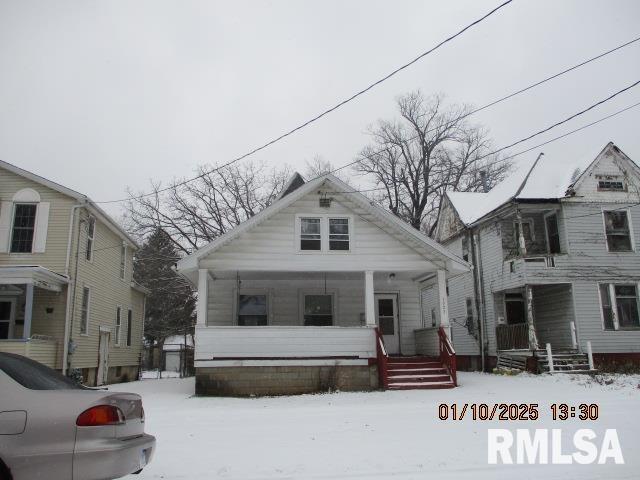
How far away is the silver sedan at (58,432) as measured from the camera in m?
4.52

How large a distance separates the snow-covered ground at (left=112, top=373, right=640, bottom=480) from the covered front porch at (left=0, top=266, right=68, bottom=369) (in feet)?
12.7

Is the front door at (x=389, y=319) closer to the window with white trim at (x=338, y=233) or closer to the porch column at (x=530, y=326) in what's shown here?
the window with white trim at (x=338, y=233)

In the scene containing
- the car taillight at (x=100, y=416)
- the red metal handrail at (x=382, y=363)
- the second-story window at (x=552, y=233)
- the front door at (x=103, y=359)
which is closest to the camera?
the car taillight at (x=100, y=416)

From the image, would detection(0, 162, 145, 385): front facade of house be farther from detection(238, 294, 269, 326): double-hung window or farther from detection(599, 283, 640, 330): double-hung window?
detection(599, 283, 640, 330): double-hung window

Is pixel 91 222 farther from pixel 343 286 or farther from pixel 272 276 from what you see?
pixel 343 286

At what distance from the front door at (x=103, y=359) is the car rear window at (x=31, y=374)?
16.2m

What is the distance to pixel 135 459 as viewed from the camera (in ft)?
16.7

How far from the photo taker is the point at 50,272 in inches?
647

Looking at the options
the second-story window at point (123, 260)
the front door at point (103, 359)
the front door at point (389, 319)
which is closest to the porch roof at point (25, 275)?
the front door at point (103, 359)

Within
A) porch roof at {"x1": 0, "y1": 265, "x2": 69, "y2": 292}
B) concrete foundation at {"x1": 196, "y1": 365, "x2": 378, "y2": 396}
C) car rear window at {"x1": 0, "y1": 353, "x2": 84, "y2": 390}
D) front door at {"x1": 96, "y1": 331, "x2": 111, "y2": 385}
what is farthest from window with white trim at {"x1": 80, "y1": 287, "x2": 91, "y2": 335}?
car rear window at {"x1": 0, "y1": 353, "x2": 84, "y2": 390}

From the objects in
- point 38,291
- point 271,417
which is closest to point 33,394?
point 271,417

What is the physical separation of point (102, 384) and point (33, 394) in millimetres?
17485

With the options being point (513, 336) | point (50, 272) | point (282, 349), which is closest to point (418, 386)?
point (282, 349)

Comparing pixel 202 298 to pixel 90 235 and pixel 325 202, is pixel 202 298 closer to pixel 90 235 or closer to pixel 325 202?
pixel 325 202
